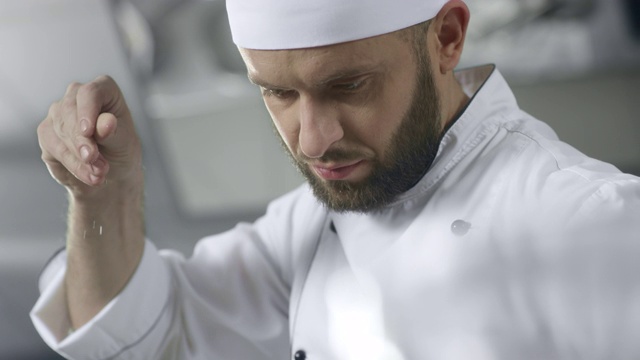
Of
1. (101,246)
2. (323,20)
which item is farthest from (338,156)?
(101,246)

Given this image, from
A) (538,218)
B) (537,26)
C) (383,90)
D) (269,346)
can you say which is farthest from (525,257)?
(537,26)

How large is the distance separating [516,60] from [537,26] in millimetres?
126

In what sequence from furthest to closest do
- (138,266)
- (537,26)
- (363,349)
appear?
(537,26) < (138,266) < (363,349)

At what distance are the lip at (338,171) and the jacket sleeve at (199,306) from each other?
28 centimetres

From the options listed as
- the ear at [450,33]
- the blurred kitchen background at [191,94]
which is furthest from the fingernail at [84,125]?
the blurred kitchen background at [191,94]

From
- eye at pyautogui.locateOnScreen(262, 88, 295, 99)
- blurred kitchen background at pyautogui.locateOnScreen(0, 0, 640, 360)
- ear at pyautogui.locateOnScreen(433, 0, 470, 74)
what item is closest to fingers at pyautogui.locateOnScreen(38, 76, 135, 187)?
eye at pyautogui.locateOnScreen(262, 88, 295, 99)

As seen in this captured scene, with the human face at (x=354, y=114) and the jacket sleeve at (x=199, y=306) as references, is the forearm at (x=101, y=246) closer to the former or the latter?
the jacket sleeve at (x=199, y=306)

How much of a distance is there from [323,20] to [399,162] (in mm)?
181

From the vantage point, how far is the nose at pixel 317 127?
845 mm

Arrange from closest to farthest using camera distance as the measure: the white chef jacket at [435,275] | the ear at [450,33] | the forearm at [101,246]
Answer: the white chef jacket at [435,275] → the ear at [450,33] → the forearm at [101,246]

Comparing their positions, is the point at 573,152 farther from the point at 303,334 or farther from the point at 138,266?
the point at 138,266

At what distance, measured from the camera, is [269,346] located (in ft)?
3.84

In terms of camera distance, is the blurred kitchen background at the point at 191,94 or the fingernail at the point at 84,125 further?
the blurred kitchen background at the point at 191,94

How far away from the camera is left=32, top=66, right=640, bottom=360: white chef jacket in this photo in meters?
0.82
